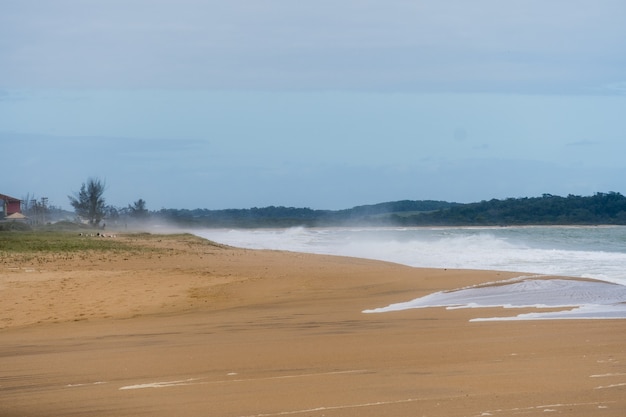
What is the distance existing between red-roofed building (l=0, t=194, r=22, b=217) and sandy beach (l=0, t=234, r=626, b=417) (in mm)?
69893

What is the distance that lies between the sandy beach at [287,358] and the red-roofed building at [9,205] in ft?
229

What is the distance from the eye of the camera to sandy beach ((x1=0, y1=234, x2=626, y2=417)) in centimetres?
647

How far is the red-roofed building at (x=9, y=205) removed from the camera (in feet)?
270

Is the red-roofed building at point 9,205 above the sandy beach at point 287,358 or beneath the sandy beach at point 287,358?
above

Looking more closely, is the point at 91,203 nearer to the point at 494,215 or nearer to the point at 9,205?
the point at 9,205

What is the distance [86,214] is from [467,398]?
81.3 m

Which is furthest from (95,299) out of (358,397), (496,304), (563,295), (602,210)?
(602,210)

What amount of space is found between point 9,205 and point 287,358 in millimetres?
87355

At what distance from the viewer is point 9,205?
295 ft

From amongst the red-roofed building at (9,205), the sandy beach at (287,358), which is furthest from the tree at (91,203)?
the sandy beach at (287,358)

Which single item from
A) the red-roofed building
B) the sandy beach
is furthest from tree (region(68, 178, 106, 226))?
the sandy beach

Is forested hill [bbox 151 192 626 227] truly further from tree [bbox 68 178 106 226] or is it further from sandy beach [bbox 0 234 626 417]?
sandy beach [bbox 0 234 626 417]

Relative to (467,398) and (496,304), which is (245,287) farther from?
(467,398)

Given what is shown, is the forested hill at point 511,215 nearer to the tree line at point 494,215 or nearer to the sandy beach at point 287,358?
the tree line at point 494,215
